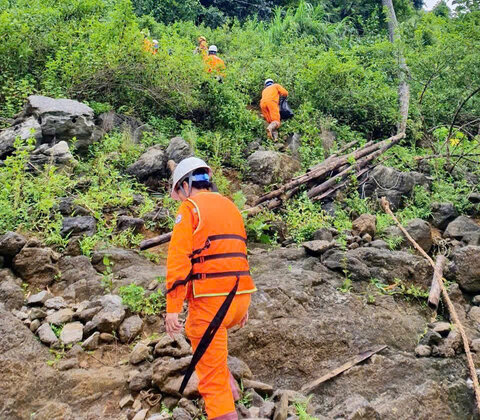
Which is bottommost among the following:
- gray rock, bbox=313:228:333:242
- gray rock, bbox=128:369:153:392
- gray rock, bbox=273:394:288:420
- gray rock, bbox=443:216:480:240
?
gray rock, bbox=128:369:153:392

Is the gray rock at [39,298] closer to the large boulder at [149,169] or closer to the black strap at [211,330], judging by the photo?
the black strap at [211,330]

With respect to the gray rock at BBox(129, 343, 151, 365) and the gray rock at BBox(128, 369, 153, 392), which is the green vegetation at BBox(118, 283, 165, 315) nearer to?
the gray rock at BBox(129, 343, 151, 365)

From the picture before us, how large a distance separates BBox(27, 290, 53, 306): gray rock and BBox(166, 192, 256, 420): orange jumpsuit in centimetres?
212

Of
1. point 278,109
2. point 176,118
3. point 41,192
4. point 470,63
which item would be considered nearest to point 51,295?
point 41,192

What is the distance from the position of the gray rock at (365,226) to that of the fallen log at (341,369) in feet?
8.73

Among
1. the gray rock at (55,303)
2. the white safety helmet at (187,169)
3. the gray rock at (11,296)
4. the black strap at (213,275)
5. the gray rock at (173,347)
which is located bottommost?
the gray rock at (11,296)

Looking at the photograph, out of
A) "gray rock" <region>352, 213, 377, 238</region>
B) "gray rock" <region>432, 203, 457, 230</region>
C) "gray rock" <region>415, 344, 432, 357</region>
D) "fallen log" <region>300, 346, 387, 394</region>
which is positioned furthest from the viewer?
"gray rock" <region>432, 203, 457, 230</region>

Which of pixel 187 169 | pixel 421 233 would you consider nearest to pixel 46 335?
pixel 187 169

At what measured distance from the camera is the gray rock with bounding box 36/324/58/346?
13.3 ft

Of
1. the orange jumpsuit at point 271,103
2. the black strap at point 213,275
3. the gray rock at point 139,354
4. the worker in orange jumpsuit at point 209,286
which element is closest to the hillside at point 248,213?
the gray rock at point 139,354

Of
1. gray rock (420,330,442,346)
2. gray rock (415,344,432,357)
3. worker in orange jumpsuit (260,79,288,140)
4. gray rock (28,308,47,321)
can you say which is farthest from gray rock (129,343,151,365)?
worker in orange jumpsuit (260,79,288,140)

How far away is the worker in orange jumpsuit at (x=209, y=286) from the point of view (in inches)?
121

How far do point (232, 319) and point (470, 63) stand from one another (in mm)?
8782

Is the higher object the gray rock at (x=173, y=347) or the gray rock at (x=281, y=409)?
the gray rock at (x=281, y=409)
